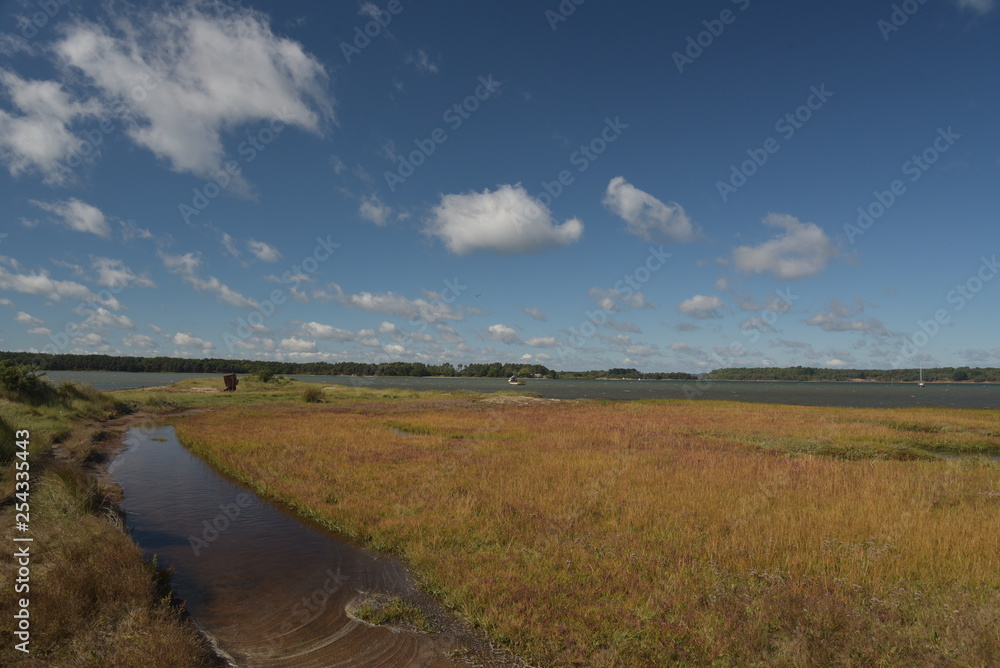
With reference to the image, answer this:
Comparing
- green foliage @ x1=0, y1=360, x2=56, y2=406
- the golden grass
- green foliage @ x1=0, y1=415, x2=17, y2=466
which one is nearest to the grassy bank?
green foliage @ x1=0, y1=415, x2=17, y2=466

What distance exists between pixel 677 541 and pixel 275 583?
349 inches

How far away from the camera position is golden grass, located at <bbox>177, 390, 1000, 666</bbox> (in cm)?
681

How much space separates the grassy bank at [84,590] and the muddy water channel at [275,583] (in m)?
0.84

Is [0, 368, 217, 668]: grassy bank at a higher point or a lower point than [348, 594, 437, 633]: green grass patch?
higher

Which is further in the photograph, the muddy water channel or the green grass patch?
the green grass patch

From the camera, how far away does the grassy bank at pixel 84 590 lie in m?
6.02

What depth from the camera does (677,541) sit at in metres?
10.7

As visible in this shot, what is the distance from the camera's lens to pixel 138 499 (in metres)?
15.6

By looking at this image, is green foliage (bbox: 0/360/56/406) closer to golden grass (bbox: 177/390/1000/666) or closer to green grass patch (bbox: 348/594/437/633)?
golden grass (bbox: 177/390/1000/666)

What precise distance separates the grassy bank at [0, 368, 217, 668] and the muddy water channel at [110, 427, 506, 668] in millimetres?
841

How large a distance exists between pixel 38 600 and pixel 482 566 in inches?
277

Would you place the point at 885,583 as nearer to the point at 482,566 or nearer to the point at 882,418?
the point at 482,566

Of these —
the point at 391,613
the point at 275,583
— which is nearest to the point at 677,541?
the point at 391,613

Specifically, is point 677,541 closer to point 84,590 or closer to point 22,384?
point 84,590
